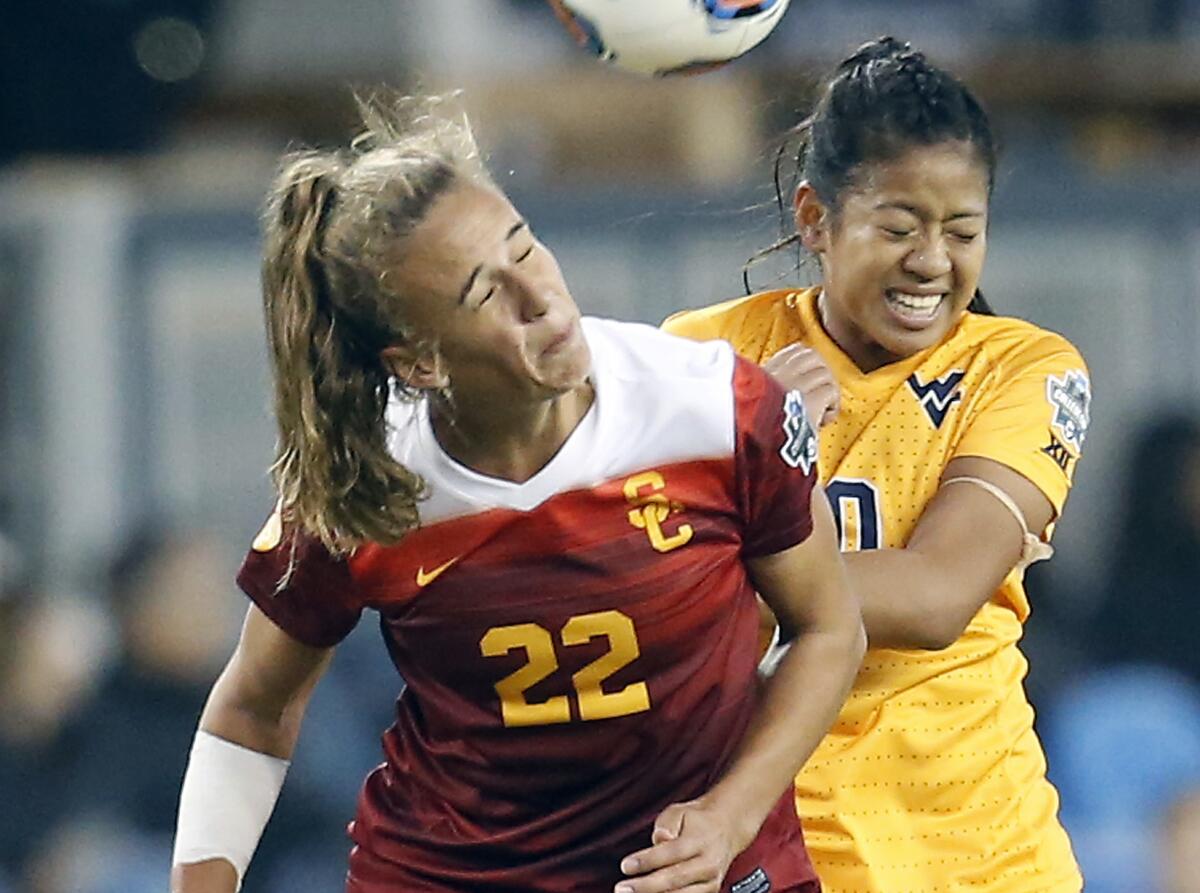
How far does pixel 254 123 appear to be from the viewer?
8922 millimetres

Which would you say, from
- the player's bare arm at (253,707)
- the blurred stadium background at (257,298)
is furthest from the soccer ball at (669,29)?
the blurred stadium background at (257,298)

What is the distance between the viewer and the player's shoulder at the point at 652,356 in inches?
116

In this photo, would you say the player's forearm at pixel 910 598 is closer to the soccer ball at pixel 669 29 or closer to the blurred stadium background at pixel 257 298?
the soccer ball at pixel 669 29

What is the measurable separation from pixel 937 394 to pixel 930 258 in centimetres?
22

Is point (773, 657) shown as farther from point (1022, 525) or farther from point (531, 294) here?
point (531, 294)

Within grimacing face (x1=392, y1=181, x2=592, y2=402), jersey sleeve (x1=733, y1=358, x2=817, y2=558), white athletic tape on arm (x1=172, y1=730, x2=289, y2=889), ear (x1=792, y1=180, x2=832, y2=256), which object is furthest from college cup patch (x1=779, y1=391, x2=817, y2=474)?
white athletic tape on arm (x1=172, y1=730, x2=289, y2=889)

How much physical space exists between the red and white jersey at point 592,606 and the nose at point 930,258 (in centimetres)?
34

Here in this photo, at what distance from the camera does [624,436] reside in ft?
9.55

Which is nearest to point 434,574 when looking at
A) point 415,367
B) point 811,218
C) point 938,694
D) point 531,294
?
point 415,367

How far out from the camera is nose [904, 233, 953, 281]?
10.5ft

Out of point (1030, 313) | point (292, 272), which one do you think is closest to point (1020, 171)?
point (1030, 313)

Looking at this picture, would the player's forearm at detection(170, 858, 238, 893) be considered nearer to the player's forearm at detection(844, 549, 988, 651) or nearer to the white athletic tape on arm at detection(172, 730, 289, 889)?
the white athletic tape on arm at detection(172, 730, 289, 889)

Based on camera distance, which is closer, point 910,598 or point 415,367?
point 415,367

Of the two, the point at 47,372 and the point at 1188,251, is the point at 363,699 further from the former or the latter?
the point at 1188,251
